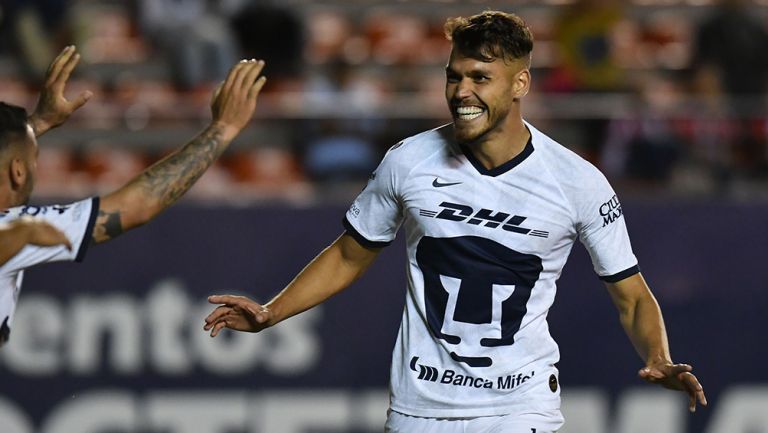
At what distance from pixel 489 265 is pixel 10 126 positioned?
181 centimetres

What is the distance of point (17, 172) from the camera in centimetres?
471

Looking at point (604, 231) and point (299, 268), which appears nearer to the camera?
point (604, 231)

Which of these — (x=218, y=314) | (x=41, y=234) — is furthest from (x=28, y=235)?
(x=218, y=314)

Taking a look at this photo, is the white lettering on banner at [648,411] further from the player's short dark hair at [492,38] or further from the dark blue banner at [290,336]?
the player's short dark hair at [492,38]

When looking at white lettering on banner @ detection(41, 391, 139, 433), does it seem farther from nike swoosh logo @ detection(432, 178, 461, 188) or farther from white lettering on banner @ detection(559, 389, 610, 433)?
nike swoosh logo @ detection(432, 178, 461, 188)

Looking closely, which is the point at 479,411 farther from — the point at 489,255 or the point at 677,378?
the point at 677,378

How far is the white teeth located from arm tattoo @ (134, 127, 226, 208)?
0.87 metres

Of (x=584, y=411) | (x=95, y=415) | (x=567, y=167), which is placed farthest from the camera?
(x=584, y=411)

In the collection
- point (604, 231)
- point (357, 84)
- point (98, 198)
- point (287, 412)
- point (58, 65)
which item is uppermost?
point (357, 84)

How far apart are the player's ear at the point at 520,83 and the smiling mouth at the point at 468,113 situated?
18 centimetres

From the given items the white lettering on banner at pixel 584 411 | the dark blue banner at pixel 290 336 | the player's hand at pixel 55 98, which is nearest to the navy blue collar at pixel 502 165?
the player's hand at pixel 55 98

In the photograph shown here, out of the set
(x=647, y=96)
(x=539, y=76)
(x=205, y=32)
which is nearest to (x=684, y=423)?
(x=647, y=96)

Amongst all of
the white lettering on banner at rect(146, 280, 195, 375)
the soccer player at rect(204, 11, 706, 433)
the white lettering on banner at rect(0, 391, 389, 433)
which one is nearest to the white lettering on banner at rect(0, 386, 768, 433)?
the white lettering on banner at rect(0, 391, 389, 433)

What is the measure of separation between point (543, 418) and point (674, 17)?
8.88 meters
